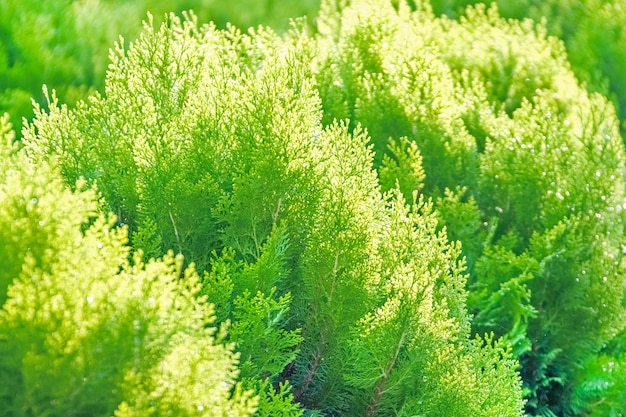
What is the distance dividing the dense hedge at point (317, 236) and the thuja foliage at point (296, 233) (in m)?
0.01

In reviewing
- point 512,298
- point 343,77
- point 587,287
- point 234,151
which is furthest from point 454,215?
point 234,151

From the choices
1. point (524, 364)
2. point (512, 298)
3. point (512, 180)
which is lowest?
point (524, 364)

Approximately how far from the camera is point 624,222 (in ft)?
18.7

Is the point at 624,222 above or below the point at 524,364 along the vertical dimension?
above

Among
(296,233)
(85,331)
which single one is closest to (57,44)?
(296,233)

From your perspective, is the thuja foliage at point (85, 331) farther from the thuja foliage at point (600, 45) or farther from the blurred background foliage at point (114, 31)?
the thuja foliage at point (600, 45)

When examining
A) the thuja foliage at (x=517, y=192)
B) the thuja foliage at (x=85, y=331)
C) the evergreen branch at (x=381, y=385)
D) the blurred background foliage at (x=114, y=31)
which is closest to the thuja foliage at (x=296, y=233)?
the evergreen branch at (x=381, y=385)

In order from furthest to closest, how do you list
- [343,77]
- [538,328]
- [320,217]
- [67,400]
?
[343,77]
[538,328]
[320,217]
[67,400]

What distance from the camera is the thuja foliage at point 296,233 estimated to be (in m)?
3.53

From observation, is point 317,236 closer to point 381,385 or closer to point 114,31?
point 381,385

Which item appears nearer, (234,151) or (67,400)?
(67,400)

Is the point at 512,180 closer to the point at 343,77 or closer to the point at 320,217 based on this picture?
the point at 343,77

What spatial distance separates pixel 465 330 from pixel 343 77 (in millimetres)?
2538

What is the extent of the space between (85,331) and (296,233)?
146 centimetres
